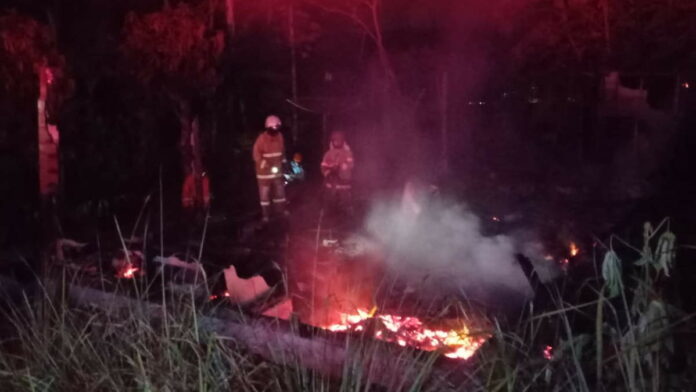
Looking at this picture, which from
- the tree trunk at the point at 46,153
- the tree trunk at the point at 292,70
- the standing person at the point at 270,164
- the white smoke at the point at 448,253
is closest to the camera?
the tree trunk at the point at 46,153

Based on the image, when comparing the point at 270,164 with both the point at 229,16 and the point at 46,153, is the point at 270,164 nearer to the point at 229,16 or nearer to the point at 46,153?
the point at 229,16

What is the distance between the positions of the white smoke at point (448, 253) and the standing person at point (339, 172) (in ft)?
2.10

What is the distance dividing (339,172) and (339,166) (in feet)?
0.30

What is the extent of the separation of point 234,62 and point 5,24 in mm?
5938

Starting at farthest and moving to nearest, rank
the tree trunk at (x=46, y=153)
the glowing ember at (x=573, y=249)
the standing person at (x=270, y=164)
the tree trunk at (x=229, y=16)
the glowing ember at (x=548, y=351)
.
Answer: the tree trunk at (x=229, y=16) → the standing person at (x=270, y=164) → the glowing ember at (x=573, y=249) → the tree trunk at (x=46, y=153) → the glowing ember at (x=548, y=351)

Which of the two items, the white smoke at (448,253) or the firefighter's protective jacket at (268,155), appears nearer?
the white smoke at (448,253)

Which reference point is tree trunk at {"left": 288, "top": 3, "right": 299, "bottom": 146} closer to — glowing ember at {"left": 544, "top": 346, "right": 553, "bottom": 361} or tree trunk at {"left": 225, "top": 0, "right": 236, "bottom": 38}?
tree trunk at {"left": 225, "top": 0, "right": 236, "bottom": 38}

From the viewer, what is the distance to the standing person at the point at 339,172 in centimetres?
1083

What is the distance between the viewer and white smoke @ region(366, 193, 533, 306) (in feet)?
24.7

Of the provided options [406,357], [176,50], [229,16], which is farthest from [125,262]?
[229,16]

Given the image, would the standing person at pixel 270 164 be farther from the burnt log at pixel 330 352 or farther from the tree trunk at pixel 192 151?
the burnt log at pixel 330 352

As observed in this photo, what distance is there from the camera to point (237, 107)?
48.5ft

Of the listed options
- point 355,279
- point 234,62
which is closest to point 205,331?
point 355,279

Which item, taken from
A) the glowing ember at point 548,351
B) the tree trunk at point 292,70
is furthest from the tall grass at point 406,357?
the tree trunk at point 292,70
